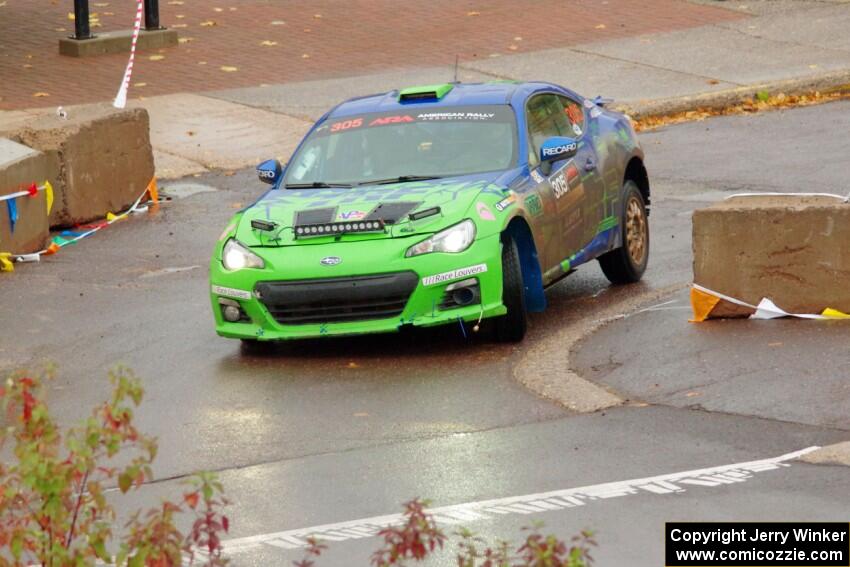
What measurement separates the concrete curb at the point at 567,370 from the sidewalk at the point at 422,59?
6.58 metres

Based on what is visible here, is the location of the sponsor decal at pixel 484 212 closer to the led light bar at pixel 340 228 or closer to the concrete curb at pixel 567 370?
the led light bar at pixel 340 228

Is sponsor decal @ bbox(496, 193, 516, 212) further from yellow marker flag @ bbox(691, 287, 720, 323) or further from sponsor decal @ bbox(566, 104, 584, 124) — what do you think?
sponsor decal @ bbox(566, 104, 584, 124)

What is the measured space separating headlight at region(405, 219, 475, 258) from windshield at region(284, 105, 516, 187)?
0.92m

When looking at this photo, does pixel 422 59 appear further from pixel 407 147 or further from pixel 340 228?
pixel 340 228

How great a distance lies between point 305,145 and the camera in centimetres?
1193

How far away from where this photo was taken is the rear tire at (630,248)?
12.4m

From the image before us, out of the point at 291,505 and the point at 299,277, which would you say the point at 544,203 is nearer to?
the point at 299,277

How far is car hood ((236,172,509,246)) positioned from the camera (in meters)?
10.5

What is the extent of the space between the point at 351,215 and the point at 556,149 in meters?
1.52

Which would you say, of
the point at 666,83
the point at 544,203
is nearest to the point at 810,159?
the point at 666,83

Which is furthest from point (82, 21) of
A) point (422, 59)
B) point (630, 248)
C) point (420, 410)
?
point (420, 410)

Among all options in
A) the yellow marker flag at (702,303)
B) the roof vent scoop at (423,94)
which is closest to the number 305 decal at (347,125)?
the roof vent scoop at (423,94)

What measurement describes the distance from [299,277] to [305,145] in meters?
1.79

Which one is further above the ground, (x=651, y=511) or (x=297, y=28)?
(x=651, y=511)
